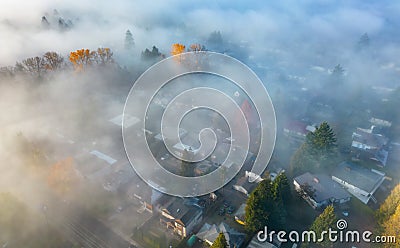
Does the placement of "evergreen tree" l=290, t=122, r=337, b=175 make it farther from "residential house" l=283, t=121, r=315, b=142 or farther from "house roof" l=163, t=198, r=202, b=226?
"house roof" l=163, t=198, r=202, b=226

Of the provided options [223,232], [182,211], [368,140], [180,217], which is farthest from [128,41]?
[223,232]

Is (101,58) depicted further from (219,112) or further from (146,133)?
(219,112)

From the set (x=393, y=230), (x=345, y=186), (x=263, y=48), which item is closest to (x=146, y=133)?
(x=345, y=186)

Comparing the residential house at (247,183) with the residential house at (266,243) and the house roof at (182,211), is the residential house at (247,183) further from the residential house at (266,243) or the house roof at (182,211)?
the residential house at (266,243)

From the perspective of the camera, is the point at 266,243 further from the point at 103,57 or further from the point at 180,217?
the point at 103,57

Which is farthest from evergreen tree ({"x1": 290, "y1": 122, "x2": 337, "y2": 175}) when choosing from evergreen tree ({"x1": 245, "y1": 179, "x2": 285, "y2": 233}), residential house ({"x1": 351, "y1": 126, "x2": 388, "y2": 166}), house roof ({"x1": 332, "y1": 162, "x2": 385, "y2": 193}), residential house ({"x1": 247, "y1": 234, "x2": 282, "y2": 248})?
residential house ({"x1": 247, "y1": 234, "x2": 282, "y2": 248})

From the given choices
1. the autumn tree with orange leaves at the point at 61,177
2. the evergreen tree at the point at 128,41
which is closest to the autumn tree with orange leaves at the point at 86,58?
the evergreen tree at the point at 128,41
